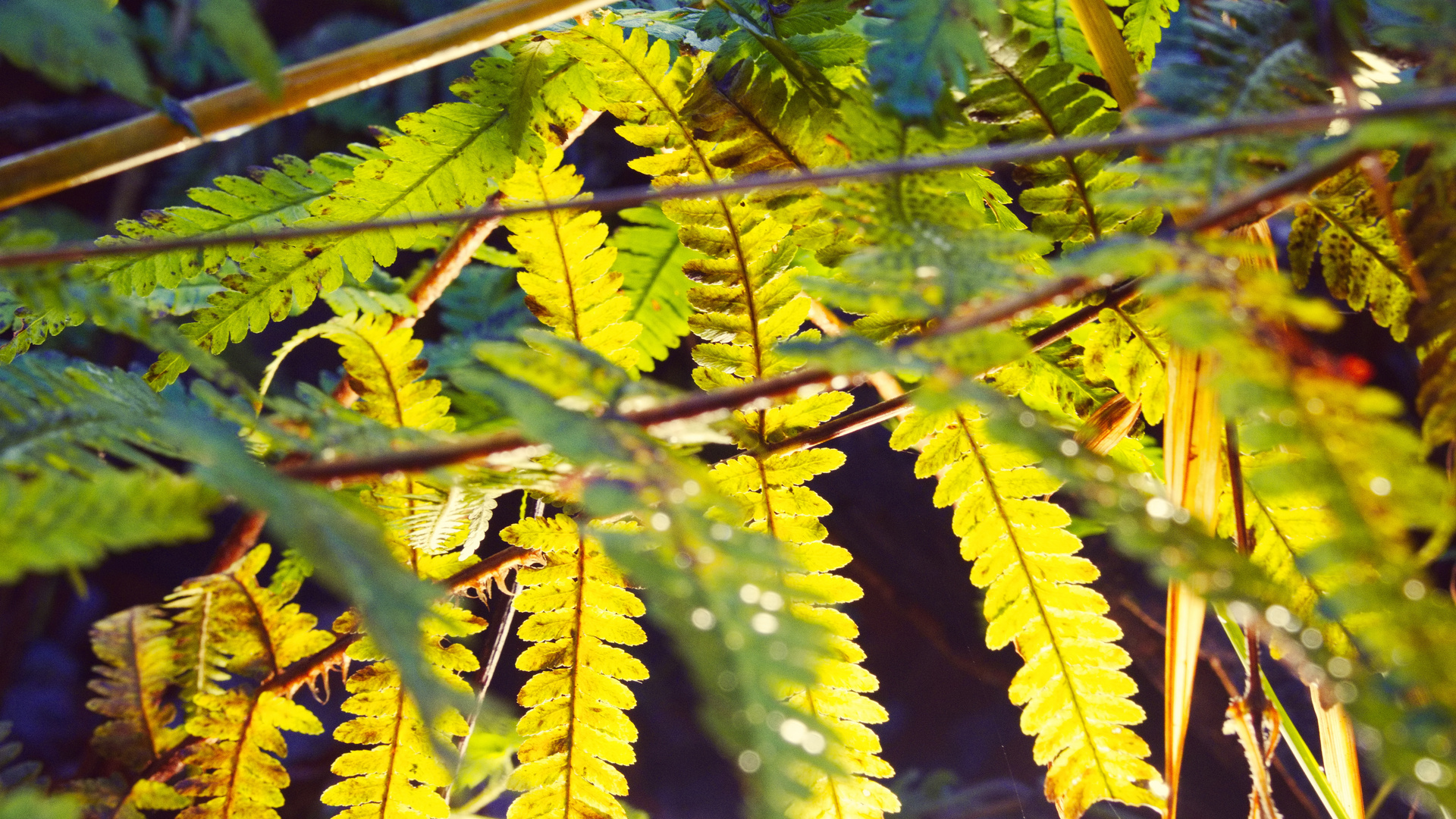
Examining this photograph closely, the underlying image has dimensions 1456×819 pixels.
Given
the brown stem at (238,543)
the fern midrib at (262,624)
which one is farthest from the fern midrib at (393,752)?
the brown stem at (238,543)

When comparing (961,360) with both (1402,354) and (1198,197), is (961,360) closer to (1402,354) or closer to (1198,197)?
(1198,197)

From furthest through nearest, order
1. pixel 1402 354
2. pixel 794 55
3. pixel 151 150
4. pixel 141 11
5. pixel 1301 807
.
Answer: pixel 141 11 < pixel 1402 354 < pixel 1301 807 < pixel 794 55 < pixel 151 150

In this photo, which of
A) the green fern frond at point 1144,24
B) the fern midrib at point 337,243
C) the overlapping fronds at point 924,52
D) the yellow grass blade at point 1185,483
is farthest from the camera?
the green fern frond at point 1144,24

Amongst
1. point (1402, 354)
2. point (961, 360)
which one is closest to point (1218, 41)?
point (961, 360)

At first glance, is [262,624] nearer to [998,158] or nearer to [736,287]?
[736,287]

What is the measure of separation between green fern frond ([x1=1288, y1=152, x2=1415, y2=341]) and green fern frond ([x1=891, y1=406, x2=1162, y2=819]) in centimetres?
33

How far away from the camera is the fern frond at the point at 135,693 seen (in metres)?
1.07

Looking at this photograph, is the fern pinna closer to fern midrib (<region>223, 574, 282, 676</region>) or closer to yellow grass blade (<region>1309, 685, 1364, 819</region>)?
yellow grass blade (<region>1309, 685, 1364, 819</region>)

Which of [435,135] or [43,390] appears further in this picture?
[435,135]

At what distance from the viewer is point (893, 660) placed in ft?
7.30

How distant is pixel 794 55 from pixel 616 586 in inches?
23.5

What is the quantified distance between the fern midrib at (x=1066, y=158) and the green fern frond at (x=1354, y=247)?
176mm

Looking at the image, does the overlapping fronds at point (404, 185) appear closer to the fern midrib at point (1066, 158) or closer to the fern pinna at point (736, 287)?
the fern pinna at point (736, 287)

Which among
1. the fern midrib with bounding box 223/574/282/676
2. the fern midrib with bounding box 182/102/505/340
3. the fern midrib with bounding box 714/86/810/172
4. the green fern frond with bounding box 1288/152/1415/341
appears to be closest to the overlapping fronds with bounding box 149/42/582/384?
the fern midrib with bounding box 182/102/505/340
